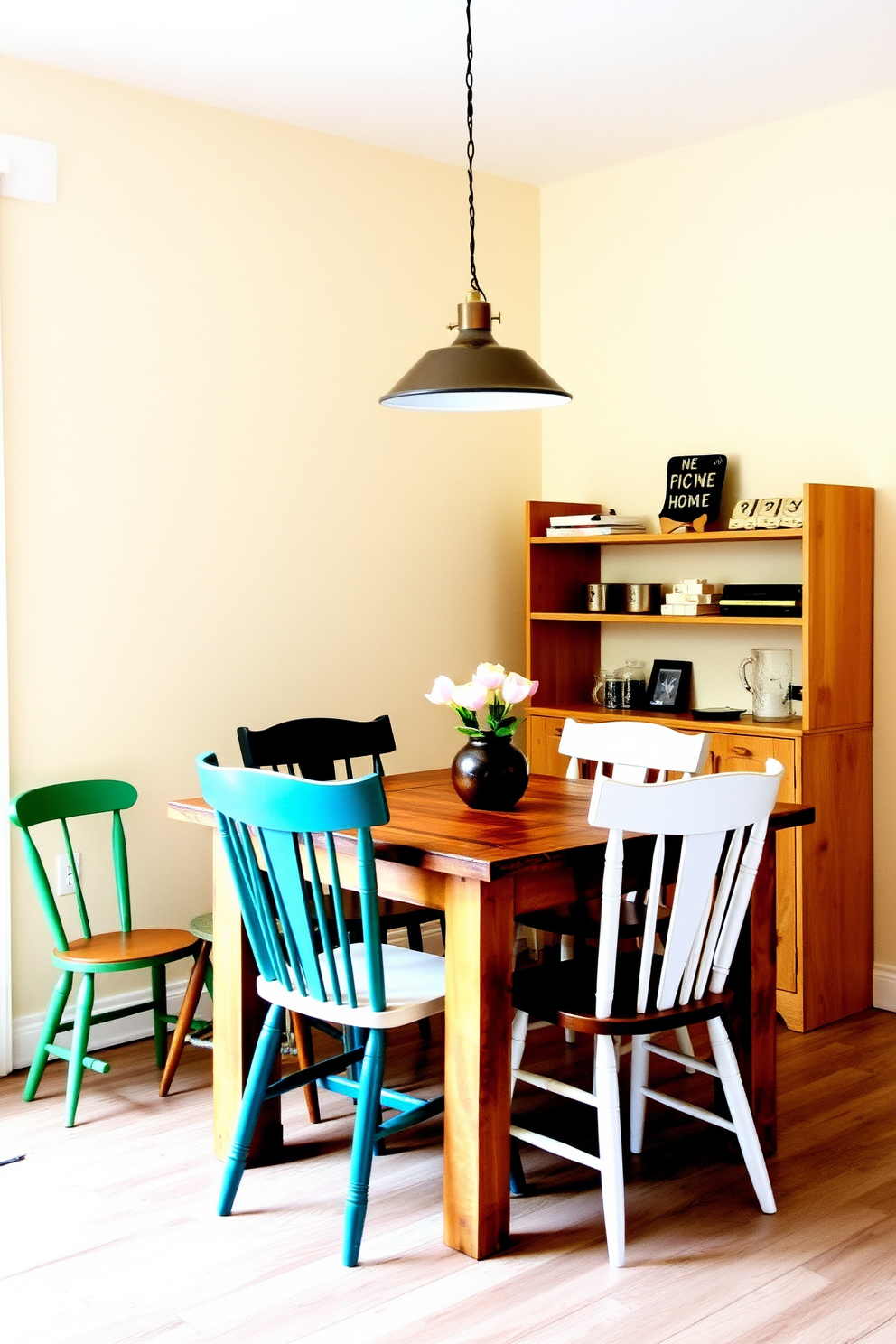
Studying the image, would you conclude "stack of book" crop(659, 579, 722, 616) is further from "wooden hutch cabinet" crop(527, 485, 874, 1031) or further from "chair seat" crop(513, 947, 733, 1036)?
"chair seat" crop(513, 947, 733, 1036)

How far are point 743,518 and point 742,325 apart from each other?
0.69 meters

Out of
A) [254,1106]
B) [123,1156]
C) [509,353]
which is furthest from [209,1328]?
[509,353]

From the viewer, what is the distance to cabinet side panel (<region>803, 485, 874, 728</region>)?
3.70 metres

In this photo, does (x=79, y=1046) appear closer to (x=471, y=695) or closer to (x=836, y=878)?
(x=471, y=695)

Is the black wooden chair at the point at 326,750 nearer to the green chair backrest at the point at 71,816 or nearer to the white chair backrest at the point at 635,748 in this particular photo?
the green chair backrest at the point at 71,816

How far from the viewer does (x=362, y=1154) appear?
242 centimetres

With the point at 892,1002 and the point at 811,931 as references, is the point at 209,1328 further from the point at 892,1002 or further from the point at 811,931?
the point at 892,1002

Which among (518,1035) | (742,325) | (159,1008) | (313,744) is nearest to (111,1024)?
(159,1008)

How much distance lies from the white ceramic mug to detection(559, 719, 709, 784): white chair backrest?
0.75m

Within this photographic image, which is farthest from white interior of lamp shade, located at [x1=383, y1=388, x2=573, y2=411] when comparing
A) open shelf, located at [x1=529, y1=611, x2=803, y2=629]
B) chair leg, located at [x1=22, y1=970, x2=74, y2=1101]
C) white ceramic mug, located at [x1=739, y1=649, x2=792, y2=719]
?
chair leg, located at [x1=22, y1=970, x2=74, y2=1101]

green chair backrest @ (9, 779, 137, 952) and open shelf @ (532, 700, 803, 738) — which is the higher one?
open shelf @ (532, 700, 803, 738)

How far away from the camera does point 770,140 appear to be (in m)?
4.13

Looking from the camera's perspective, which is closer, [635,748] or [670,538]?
[635,748]

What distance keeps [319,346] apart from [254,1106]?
250 centimetres
